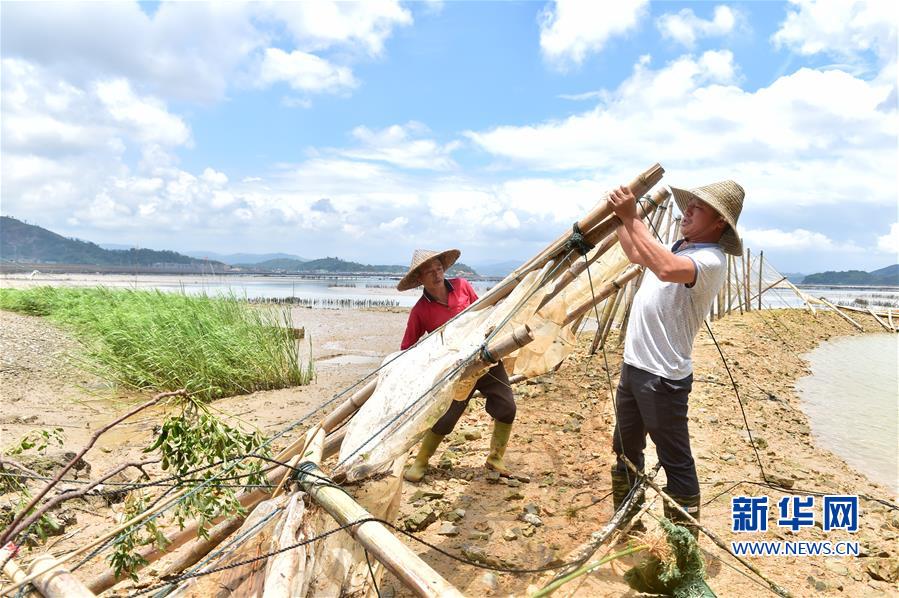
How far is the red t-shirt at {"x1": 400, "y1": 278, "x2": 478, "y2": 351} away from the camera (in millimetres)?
3400

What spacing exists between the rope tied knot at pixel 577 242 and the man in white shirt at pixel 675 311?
223 millimetres

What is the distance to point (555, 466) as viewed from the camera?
3.99 meters

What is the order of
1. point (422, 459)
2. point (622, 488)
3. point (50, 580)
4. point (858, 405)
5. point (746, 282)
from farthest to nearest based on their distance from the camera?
point (746, 282) → point (858, 405) → point (422, 459) → point (622, 488) → point (50, 580)

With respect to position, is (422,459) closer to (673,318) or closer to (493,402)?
(493,402)

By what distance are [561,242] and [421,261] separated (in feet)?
3.43

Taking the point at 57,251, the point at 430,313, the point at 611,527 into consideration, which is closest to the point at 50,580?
the point at 611,527

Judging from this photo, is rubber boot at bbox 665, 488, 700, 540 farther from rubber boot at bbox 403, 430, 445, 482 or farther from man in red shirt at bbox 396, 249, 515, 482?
rubber boot at bbox 403, 430, 445, 482

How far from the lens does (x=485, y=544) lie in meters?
2.96

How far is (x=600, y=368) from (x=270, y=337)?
4.24 m

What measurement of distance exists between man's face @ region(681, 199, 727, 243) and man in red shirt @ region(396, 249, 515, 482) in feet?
4.62

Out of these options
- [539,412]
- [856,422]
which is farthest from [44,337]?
[856,422]

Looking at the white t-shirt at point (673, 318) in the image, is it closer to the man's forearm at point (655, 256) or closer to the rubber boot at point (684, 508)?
the man's forearm at point (655, 256)

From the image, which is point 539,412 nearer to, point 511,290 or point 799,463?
point 799,463

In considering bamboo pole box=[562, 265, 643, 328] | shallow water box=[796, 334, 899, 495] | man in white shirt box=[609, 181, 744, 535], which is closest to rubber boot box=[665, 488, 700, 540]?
man in white shirt box=[609, 181, 744, 535]
